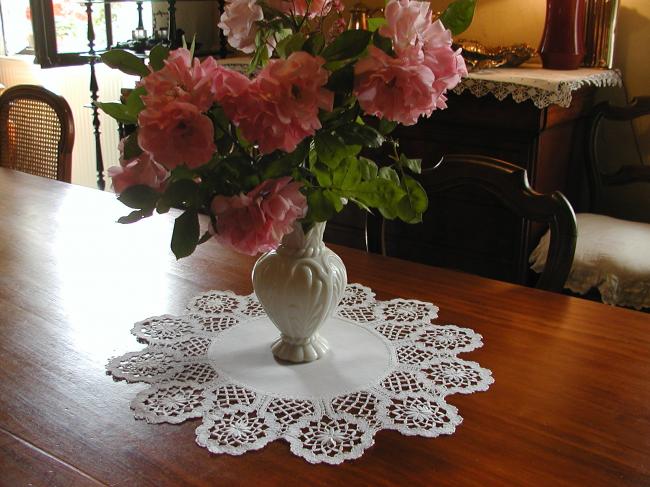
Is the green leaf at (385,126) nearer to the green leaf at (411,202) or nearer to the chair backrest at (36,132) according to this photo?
the green leaf at (411,202)

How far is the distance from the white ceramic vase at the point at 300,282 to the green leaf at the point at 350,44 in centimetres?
23

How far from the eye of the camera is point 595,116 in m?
2.54

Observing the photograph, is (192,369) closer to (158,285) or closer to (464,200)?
(158,285)

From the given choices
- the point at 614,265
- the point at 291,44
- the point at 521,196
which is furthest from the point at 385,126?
the point at 614,265

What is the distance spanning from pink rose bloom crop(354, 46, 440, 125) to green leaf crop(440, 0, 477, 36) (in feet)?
0.32

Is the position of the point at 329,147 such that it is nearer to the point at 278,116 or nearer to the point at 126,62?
the point at 278,116

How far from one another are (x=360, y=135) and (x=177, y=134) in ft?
0.70

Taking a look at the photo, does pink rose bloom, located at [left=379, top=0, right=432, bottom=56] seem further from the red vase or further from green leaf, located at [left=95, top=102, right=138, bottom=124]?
the red vase

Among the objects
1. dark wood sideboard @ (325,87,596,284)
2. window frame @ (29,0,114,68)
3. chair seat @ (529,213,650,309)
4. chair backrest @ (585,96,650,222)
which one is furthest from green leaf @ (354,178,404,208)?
window frame @ (29,0,114,68)

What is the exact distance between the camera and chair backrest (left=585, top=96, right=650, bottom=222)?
245 cm

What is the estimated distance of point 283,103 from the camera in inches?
30.8

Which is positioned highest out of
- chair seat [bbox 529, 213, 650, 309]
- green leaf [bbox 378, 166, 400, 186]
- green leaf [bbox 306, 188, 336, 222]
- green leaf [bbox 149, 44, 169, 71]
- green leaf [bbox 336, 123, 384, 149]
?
green leaf [bbox 149, 44, 169, 71]

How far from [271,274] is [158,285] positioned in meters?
0.38

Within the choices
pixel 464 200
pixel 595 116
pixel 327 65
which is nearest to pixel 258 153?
pixel 327 65
